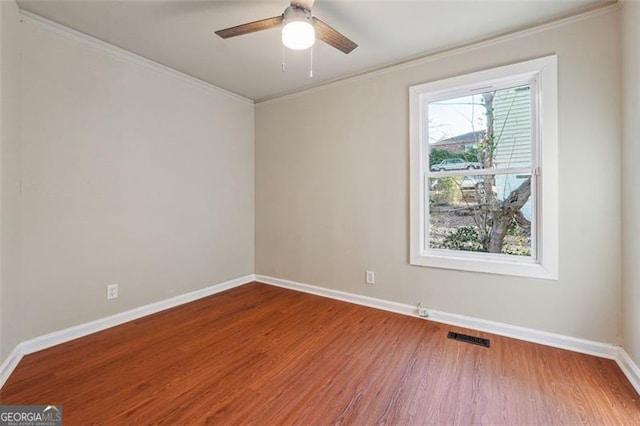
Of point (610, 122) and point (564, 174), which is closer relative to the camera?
point (610, 122)

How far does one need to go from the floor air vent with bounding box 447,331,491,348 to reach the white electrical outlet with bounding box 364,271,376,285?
91cm

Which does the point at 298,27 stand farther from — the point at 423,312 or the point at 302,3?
the point at 423,312

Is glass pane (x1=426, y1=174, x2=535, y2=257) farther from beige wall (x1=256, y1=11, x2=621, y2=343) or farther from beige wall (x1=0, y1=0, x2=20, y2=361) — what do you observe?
beige wall (x1=0, y1=0, x2=20, y2=361)

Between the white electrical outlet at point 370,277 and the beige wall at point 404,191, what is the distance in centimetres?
5

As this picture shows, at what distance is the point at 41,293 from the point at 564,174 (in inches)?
167

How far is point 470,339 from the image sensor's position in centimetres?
247

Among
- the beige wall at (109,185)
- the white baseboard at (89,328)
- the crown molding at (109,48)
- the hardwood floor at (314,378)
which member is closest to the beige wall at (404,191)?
the hardwood floor at (314,378)

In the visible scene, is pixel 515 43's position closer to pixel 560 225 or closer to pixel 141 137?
pixel 560 225

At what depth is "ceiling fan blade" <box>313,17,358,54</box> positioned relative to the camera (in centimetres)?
187

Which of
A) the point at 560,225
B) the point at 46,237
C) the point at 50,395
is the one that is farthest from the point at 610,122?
the point at 46,237

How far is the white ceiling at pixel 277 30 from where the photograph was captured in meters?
2.14

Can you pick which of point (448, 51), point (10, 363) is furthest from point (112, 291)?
point (448, 51)

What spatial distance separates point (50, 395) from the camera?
1.76 metres

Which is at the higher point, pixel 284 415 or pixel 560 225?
pixel 560 225
